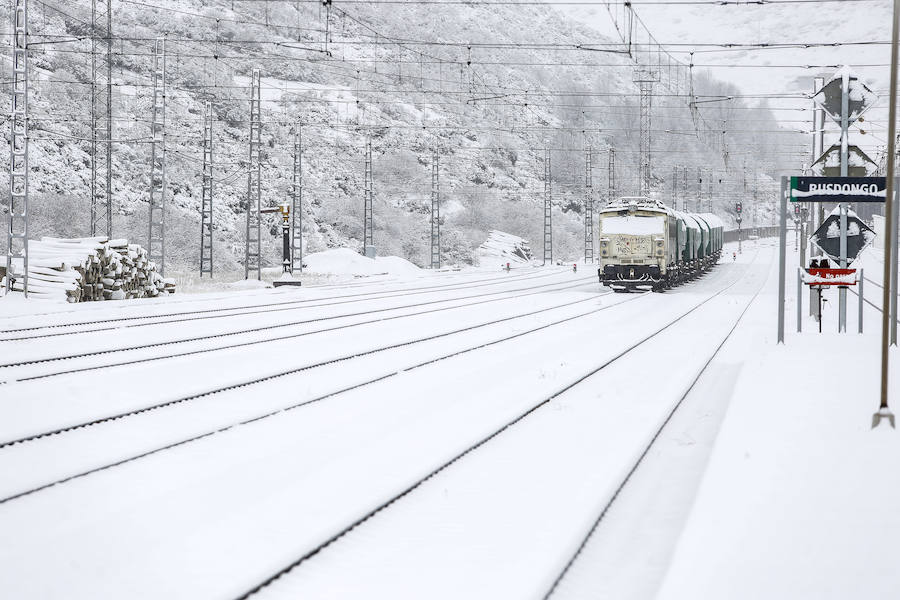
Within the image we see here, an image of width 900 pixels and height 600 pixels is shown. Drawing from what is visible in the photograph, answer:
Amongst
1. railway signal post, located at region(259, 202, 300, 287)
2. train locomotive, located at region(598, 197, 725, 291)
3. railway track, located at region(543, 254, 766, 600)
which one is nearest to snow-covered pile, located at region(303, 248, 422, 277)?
railway signal post, located at region(259, 202, 300, 287)

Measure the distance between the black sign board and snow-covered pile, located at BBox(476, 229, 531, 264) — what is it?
193ft

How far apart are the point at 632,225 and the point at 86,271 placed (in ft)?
59.8

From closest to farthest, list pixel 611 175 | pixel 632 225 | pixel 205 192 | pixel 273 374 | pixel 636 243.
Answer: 1. pixel 273 374
2. pixel 636 243
3. pixel 632 225
4. pixel 205 192
5. pixel 611 175

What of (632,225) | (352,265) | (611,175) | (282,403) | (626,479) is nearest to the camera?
(626,479)

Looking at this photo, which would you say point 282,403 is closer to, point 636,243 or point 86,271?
point 86,271

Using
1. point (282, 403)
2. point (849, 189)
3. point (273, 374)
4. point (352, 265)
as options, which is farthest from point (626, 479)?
point (352, 265)

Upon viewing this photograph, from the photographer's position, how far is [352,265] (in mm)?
51156

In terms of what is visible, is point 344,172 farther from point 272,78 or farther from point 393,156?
point 272,78

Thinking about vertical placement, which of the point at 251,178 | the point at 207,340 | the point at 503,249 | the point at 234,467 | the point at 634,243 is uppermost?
the point at 251,178

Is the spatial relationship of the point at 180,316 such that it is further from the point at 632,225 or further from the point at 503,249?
the point at 503,249

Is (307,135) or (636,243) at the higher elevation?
(307,135)

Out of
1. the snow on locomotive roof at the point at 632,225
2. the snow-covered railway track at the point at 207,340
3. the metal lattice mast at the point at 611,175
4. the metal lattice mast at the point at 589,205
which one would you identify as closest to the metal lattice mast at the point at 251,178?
the snow-covered railway track at the point at 207,340

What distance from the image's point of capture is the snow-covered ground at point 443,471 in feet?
16.8

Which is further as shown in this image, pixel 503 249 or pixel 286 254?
pixel 503 249
